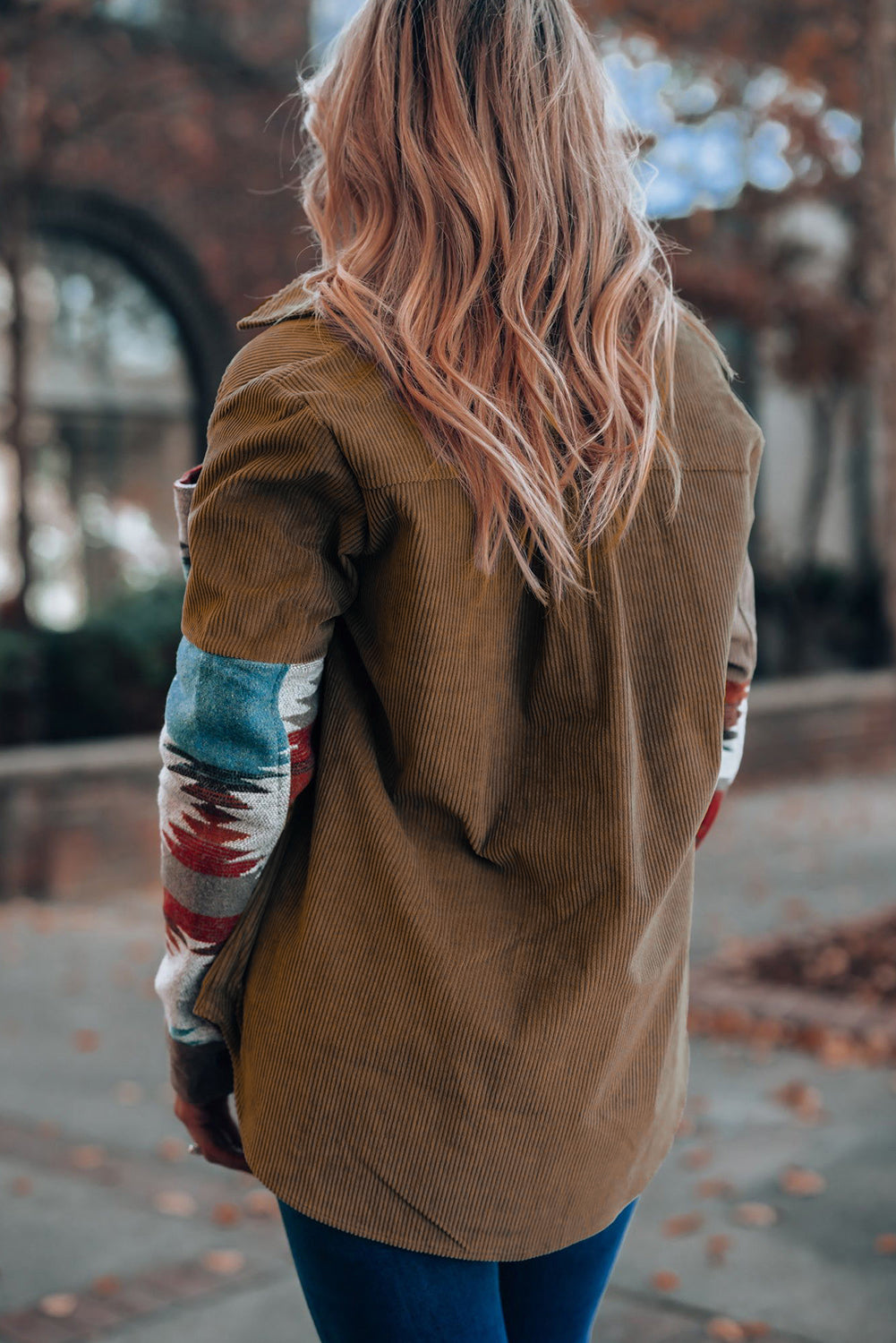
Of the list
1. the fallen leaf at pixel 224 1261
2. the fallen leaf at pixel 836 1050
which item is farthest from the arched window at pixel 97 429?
the fallen leaf at pixel 224 1261

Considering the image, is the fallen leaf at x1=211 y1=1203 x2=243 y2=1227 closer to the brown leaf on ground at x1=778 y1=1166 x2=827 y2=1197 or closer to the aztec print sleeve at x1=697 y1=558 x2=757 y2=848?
the brown leaf on ground at x1=778 y1=1166 x2=827 y2=1197

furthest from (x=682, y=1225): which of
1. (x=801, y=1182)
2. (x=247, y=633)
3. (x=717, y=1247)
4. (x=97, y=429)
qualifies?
(x=97, y=429)

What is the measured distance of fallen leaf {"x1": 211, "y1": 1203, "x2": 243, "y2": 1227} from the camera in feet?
11.9

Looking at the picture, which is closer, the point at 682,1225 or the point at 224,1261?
the point at 224,1261

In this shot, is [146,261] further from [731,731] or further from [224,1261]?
[731,731]

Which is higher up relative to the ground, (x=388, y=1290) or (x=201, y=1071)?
(x=201, y=1071)

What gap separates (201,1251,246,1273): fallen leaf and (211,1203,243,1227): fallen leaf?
18cm

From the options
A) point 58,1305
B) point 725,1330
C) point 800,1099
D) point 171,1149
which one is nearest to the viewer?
point 725,1330

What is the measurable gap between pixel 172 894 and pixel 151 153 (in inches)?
404

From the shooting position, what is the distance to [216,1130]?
5.38ft

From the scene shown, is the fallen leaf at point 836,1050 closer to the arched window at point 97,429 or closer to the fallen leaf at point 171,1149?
the fallen leaf at point 171,1149

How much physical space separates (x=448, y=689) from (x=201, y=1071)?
1.84 feet

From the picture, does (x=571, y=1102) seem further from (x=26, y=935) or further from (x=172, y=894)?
(x=26, y=935)

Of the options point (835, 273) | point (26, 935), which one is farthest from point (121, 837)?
point (835, 273)
